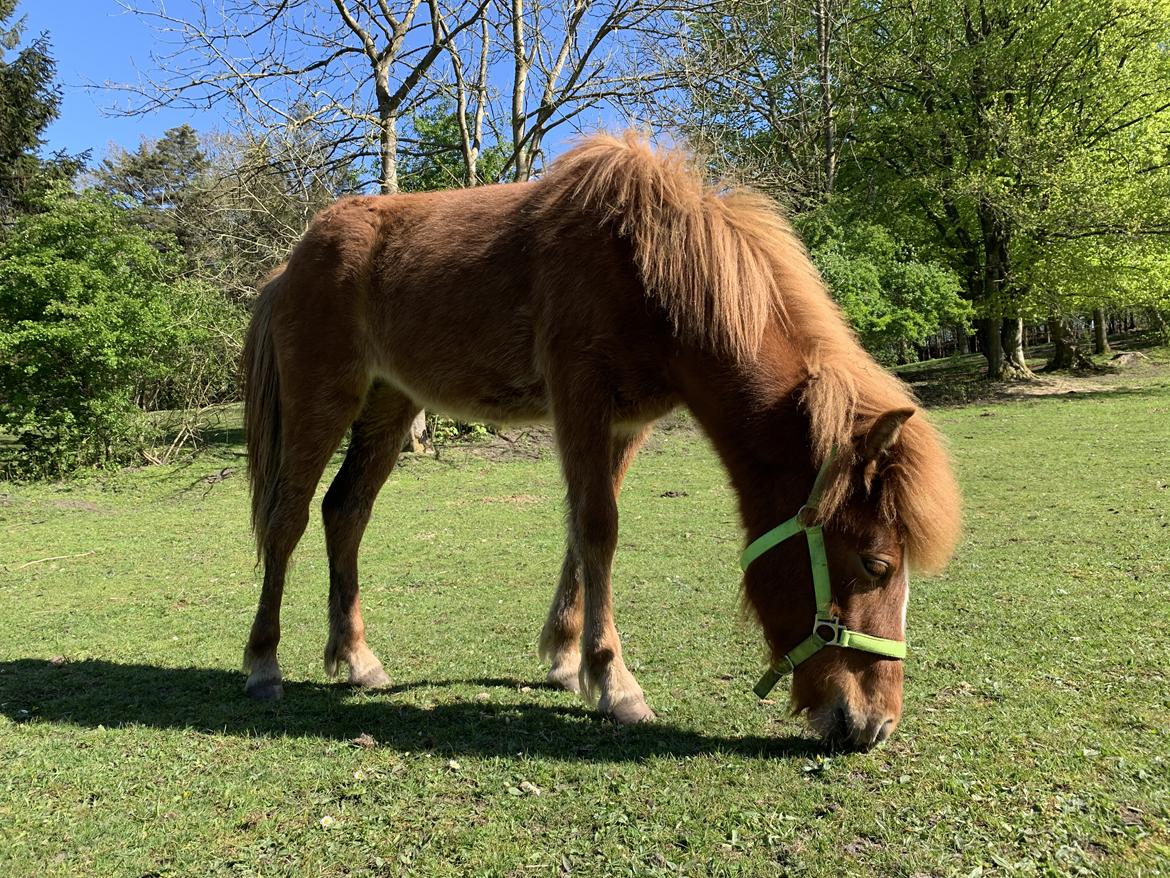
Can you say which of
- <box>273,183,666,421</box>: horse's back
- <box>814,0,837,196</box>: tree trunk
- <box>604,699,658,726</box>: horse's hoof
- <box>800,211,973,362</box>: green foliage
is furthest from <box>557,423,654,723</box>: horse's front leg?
<box>800,211,973,362</box>: green foliage

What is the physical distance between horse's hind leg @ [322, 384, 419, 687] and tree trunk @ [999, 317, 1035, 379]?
75.2 ft

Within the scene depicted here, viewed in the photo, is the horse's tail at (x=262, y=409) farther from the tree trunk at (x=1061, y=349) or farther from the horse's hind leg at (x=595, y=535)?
the tree trunk at (x=1061, y=349)

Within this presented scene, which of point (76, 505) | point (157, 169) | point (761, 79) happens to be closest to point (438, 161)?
point (761, 79)

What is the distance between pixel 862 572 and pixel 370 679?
9.04 ft

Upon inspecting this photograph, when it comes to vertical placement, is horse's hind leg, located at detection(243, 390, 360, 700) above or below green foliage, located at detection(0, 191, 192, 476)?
below

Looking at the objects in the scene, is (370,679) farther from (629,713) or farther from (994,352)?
(994,352)

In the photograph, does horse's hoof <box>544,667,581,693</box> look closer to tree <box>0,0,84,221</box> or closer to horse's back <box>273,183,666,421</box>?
horse's back <box>273,183,666,421</box>

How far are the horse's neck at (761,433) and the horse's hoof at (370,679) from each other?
2.35 metres

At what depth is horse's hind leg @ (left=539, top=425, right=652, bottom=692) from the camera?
382 cm

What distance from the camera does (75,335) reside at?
43.1ft

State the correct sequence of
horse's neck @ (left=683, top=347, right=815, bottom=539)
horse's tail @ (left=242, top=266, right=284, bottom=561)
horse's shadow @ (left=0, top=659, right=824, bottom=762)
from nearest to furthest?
horse's neck @ (left=683, top=347, right=815, bottom=539) → horse's shadow @ (left=0, top=659, right=824, bottom=762) → horse's tail @ (left=242, top=266, right=284, bottom=561)

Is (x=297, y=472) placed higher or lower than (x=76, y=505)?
higher

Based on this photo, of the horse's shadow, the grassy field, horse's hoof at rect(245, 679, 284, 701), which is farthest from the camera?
horse's hoof at rect(245, 679, 284, 701)

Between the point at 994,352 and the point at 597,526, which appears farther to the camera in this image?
the point at 994,352
